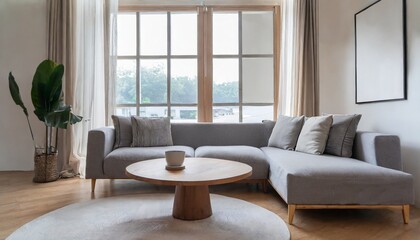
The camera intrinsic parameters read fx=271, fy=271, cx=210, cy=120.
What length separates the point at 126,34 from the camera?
3.79m

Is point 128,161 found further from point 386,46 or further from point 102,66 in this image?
point 386,46

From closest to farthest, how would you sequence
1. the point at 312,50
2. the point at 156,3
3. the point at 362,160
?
the point at 362,160, the point at 312,50, the point at 156,3

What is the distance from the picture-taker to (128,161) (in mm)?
2584

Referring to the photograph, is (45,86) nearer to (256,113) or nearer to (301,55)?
(256,113)

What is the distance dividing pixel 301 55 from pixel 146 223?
277 cm

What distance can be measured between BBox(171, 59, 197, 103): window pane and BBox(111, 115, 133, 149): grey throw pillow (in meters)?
0.96

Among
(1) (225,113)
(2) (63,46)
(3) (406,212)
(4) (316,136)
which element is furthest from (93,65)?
(3) (406,212)

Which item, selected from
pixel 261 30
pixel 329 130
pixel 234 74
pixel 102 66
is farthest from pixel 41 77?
pixel 329 130

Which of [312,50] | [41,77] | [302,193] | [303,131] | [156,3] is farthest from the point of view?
[156,3]

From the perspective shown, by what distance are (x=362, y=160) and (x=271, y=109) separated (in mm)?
1591

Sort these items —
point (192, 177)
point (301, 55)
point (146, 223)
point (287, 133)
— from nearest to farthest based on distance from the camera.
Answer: point (192, 177), point (146, 223), point (287, 133), point (301, 55)

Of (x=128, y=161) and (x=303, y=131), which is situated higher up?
(x=303, y=131)

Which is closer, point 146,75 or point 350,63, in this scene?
point 350,63

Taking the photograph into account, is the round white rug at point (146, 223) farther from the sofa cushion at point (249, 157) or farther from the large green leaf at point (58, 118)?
the large green leaf at point (58, 118)
